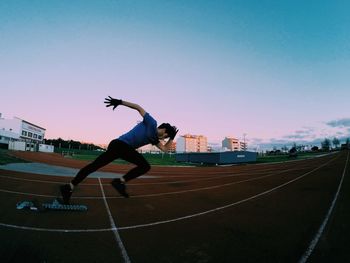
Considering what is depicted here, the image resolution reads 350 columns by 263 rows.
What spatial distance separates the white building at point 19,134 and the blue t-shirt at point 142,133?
63.7 metres

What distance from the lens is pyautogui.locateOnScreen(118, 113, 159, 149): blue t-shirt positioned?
426cm

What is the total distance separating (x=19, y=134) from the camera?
227ft

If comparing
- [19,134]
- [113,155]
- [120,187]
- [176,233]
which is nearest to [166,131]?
[113,155]

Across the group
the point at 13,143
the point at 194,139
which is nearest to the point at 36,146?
the point at 13,143

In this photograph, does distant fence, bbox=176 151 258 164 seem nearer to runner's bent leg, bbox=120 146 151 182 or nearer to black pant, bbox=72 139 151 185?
runner's bent leg, bbox=120 146 151 182

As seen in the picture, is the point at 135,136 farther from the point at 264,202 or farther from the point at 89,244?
the point at 264,202

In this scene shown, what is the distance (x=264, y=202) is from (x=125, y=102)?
4461 mm

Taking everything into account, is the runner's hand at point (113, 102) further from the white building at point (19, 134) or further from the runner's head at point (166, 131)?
the white building at point (19, 134)

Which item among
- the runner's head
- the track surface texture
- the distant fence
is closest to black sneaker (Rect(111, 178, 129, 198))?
the track surface texture

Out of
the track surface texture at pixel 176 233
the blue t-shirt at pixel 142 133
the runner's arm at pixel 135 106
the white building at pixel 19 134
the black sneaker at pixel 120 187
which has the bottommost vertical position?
the track surface texture at pixel 176 233

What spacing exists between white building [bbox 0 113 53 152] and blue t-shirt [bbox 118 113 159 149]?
63681 millimetres

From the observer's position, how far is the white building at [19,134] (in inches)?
2293

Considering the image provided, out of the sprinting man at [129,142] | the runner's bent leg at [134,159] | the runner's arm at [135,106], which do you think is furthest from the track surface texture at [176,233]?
the runner's arm at [135,106]

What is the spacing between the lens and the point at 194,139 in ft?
653
